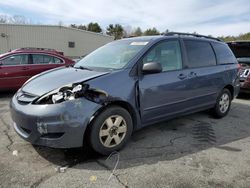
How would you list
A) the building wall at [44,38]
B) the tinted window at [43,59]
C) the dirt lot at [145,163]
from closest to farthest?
the dirt lot at [145,163] < the tinted window at [43,59] < the building wall at [44,38]

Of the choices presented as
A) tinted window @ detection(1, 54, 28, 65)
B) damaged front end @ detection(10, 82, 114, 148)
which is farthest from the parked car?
tinted window @ detection(1, 54, 28, 65)

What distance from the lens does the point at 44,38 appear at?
79.5 feet

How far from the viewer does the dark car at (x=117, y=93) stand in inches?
121

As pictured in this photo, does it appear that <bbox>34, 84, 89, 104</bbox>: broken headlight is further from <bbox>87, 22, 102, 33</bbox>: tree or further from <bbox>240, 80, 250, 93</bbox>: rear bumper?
<bbox>87, 22, 102, 33</bbox>: tree

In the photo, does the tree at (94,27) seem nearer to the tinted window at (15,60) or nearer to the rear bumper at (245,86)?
the tinted window at (15,60)

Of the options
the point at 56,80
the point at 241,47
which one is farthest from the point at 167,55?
the point at 241,47

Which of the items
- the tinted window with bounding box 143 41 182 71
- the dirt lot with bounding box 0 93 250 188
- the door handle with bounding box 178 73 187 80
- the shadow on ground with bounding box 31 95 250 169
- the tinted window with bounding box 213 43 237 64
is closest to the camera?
the dirt lot with bounding box 0 93 250 188

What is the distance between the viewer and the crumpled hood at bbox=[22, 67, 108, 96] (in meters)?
3.33

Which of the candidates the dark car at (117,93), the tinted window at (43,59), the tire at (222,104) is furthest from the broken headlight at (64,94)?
the tinted window at (43,59)

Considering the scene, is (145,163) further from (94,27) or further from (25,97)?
(94,27)

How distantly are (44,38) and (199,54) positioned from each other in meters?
21.8

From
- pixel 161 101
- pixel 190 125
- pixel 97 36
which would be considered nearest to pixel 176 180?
A: pixel 161 101

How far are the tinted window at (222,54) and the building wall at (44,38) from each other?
21372 mm

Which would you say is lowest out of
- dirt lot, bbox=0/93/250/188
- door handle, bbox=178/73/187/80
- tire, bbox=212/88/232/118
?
dirt lot, bbox=0/93/250/188
